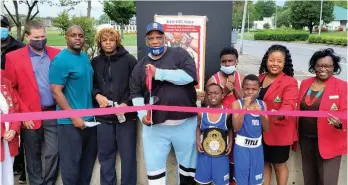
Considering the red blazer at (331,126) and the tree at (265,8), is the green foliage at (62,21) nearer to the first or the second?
the red blazer at (331,126)

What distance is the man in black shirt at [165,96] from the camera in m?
3.12

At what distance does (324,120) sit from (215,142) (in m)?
1.02

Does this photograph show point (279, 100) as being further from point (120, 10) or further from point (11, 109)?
point (120, 10)

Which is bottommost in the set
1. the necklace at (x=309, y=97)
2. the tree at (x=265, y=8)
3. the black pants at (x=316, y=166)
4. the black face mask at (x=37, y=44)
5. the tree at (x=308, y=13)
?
the black pants at (x=316, y=166)

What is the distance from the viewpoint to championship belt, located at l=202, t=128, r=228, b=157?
3242mm

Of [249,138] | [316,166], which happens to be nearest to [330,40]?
[316,166]

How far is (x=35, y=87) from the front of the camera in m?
3.43

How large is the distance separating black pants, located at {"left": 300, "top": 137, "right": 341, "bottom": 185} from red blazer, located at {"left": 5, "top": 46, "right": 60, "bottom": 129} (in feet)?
9.03

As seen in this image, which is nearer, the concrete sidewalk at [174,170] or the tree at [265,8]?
the concrete sidewalk at [174,170]

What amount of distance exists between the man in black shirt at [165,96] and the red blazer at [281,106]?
737 millimetres

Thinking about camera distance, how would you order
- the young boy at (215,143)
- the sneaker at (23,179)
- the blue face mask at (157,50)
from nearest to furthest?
the blue face mask at (157,50)
the young boy at (215,143)
the sneaker at (23,179)

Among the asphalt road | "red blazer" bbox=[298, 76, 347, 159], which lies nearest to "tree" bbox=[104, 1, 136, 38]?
the asphalt road

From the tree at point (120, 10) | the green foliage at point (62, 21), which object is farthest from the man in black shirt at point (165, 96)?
the tree at point (120, 10)

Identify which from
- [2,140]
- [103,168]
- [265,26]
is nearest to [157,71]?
[103,168]
